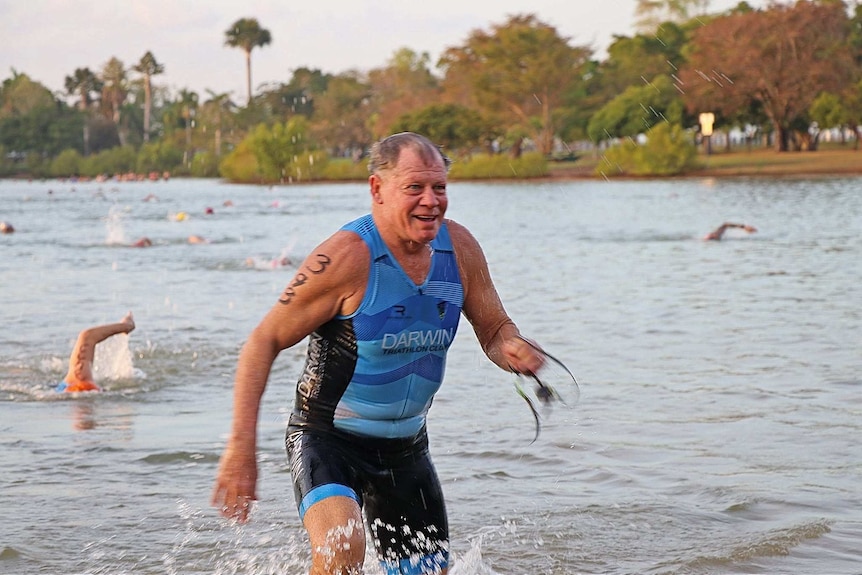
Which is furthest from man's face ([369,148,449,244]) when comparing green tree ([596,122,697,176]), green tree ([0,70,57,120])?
green tree ([0,70,57,120])

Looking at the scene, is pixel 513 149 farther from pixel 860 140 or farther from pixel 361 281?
pixel 361 281


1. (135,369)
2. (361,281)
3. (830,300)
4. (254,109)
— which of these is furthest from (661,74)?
(361,281)

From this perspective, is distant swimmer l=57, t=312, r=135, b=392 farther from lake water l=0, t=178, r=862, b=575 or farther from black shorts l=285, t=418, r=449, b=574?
black shorts l=285, t=418, r=449, b=574

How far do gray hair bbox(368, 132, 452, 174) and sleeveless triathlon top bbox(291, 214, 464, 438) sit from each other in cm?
23

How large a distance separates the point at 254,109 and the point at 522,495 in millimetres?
136545

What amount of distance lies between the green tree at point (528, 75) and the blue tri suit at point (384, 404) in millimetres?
86980

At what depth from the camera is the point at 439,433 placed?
901cm

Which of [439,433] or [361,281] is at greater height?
[361,281]

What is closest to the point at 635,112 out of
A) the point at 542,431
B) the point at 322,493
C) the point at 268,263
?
the point at 268,263

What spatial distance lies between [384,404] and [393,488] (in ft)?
1.12

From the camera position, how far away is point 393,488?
14.8 feet

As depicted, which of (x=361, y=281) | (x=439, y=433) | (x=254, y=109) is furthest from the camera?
(x=254, y=109)

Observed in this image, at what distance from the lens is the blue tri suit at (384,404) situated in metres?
4.26

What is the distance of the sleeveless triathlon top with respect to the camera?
4.26 m
